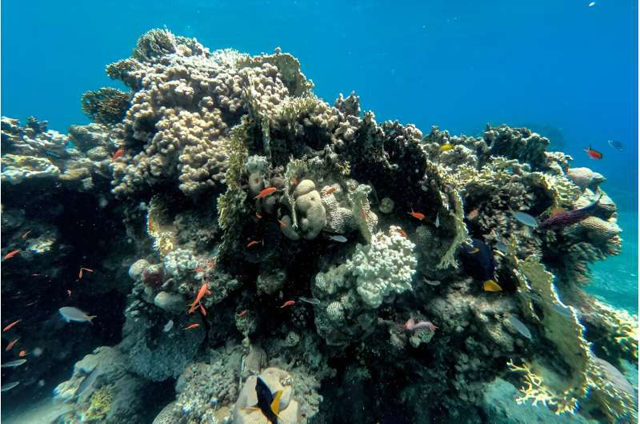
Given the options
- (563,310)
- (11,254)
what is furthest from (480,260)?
(11,254)

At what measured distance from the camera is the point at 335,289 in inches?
145

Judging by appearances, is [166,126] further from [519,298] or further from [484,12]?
[484,12]

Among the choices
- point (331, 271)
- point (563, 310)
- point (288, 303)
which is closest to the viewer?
point (563, 310)

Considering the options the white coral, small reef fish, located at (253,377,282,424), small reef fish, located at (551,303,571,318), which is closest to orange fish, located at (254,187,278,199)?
the white coral

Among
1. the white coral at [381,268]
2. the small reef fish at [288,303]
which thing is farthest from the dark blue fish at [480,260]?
the small reef fish at [288,303]

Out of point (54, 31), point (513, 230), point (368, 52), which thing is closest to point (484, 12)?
point (368, 52)

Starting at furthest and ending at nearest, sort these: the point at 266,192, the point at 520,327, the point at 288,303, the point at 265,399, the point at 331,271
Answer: the point at 288,303 → the point at 331,271 → the point at 266,192 → the point at 520,327 → the point at 265,399

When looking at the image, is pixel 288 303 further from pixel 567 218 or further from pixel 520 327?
pixel 567 218

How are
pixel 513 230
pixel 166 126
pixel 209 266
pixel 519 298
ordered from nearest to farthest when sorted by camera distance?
pixel 519 298
pixel 209 266
pixel 513 230
pixel 166 126

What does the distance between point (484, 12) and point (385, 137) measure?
67.6 metres

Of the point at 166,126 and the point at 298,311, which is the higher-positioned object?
the point at 166,126

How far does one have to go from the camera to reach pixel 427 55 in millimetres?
88125

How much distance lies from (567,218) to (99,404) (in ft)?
29.6

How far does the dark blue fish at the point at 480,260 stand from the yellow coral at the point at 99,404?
7128 mm
